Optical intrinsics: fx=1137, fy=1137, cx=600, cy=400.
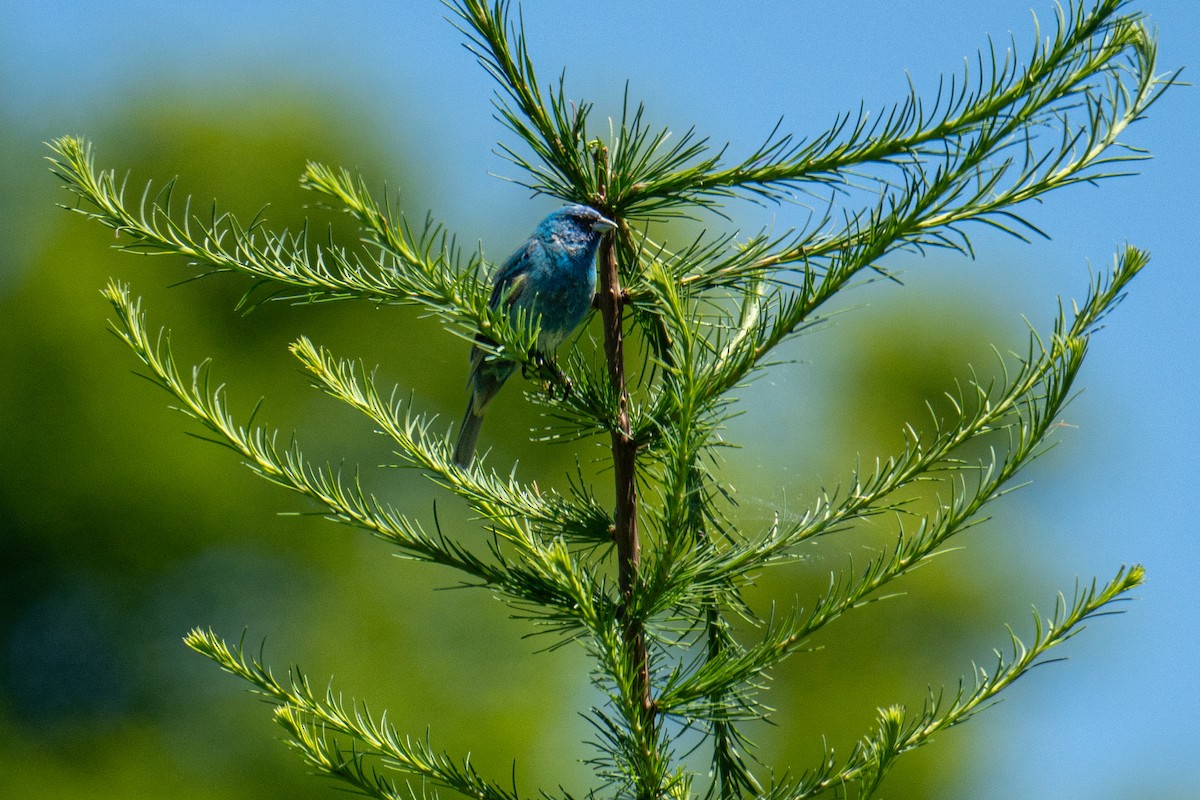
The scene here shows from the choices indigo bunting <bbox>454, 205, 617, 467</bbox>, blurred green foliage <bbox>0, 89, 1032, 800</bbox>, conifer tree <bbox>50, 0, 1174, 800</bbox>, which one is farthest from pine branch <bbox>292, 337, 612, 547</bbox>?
blurred green foliage <bbox>0, 89, 1032, 800</bbox>

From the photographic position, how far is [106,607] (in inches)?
465

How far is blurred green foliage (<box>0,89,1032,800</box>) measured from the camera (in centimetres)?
1091

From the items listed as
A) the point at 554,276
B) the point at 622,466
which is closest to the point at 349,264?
the point at 622,466

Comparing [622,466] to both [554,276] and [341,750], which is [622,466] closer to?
[341,750]

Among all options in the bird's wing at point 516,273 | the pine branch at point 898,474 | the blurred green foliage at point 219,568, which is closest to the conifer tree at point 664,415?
the pine branch at point 898,474

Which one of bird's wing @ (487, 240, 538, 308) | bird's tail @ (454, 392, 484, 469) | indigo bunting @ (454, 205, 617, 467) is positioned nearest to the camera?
indigo bunting @ (454, 205, 617, 467)

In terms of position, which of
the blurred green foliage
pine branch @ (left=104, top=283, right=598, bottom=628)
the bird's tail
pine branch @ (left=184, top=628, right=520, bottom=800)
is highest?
the blurred green foliage

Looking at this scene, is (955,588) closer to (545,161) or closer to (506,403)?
(506,403)

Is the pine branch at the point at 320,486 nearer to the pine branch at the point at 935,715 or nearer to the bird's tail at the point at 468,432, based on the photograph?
the pine branch at the point at 935,715

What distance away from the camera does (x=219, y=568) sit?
Answer: 38.6 feet

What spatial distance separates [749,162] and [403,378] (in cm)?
1033

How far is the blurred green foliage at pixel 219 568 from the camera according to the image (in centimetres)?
1091

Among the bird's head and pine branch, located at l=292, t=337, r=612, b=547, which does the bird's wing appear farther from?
pine branch, located at l=292, t=337, r=612, b=547

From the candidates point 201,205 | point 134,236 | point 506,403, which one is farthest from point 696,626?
point 201,205
